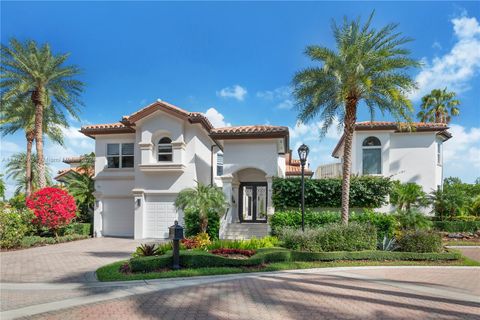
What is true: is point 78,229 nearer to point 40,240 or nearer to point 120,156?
point 40,240

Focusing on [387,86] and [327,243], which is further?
[387,86]

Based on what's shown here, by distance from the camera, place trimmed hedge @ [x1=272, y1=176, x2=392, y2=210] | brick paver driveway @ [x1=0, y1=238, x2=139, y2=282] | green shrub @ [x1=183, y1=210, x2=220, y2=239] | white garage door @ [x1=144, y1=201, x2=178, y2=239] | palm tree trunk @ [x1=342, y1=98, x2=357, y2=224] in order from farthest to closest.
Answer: white garage door @ [x1=144, y1=201, x2=178, y2=239] < trimmed hedge @ [x1=272, y1=176, x2=392, y2=210] < green shrub @ [x1=183, y1=210, x2=220, y2=239] < palm tree trunk @ [x1=342, y1=98, x2=357, y2=224] < brick paver driveway @ [x1=0, y1=238, x2=139, y2=282]

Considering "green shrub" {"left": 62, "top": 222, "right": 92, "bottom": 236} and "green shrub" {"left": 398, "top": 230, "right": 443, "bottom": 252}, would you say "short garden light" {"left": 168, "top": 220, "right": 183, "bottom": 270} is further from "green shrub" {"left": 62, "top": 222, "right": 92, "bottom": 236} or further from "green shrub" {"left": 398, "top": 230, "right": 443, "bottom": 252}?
"green shrub" {"left": 62, "top": 222, "right": 92, "bottom": 236}

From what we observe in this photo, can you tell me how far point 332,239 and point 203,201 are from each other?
20.7 ft

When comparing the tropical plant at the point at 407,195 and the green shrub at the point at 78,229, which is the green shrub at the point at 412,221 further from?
the green shrub at the point at 78,229

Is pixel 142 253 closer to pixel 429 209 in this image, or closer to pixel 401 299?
pixel 401 299

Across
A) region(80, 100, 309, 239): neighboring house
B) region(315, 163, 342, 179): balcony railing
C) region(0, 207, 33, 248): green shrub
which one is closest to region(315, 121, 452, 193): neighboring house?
region(315, 163, 342, 179): balcony railing

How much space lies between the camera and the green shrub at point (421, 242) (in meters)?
13.6

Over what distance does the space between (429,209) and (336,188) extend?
925cm

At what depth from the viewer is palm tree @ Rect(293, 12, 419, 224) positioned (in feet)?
49.3

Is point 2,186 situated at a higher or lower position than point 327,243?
higher

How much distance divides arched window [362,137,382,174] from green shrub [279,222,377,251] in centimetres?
1067

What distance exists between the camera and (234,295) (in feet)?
26.2

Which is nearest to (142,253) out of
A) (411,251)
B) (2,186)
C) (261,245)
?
(261,245)
